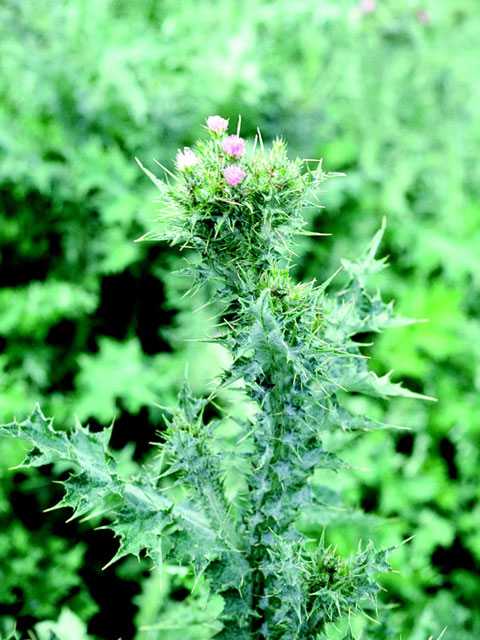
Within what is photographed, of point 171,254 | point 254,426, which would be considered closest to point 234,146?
point 254,426

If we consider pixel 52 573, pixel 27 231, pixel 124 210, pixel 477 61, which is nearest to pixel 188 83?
pixel 124 210

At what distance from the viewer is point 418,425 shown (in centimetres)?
399

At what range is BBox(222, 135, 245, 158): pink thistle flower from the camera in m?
1.24

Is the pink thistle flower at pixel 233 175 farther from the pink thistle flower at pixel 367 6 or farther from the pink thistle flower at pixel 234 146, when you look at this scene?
the pink thistle flower at pixel 367 6

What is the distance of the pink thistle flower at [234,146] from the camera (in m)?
1.24

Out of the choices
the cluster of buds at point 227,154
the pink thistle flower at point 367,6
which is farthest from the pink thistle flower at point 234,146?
the pink thistle flower at point 367,6

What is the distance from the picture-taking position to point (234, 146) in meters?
1.24

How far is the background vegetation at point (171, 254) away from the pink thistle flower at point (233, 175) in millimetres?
2366

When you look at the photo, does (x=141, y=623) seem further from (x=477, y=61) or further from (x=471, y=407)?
(x=477, y=61)

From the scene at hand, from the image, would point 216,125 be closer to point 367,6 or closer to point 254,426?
point 254,426

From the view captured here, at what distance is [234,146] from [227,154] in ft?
0.07

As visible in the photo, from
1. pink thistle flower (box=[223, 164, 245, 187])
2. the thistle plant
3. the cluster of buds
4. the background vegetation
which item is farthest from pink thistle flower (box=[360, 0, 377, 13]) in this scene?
pink thistle flower (box=[223, 164, 245, 187])

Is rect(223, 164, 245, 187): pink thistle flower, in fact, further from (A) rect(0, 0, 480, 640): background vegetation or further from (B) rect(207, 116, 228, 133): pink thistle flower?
(A) rect(0, 0, 480, 640): background vegetation

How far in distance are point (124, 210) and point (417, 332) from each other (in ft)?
6.76
